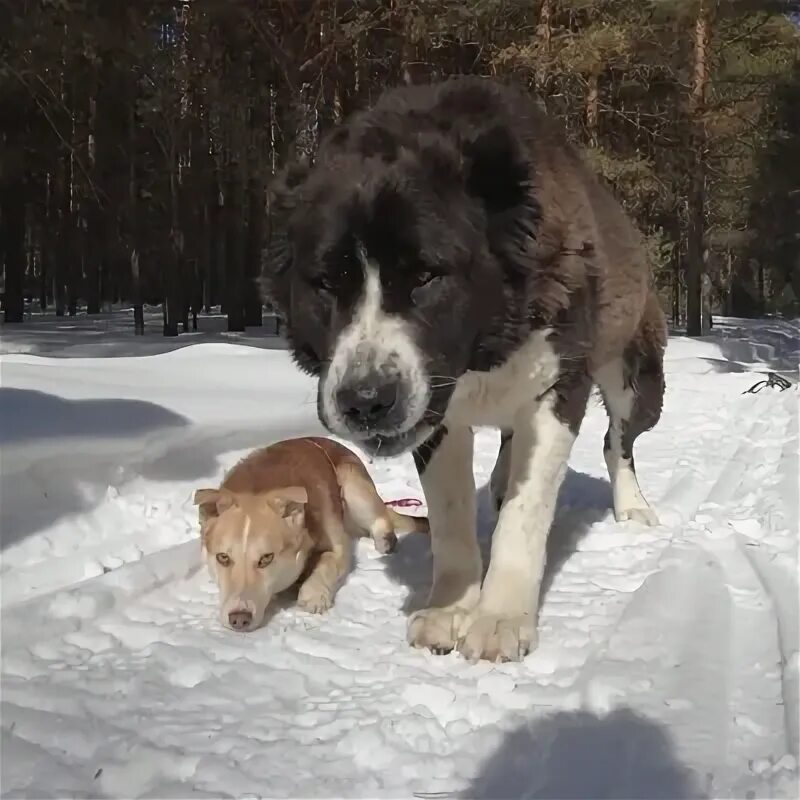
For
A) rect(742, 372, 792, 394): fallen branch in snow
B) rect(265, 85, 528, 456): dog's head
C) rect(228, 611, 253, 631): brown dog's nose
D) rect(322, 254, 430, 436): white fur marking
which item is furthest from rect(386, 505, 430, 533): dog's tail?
rect(742, 372, 792, 394): fallen branch in snow

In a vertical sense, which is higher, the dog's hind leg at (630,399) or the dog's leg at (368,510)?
the dog's hind leg at (630,399)

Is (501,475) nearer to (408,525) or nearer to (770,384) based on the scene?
(408,525)

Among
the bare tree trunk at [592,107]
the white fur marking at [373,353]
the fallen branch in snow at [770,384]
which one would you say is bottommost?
the fallen branch in snow at [770,384]

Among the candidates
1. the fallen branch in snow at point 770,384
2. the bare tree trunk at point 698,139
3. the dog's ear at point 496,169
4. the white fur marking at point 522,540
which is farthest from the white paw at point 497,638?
the bare tree trunk at point 698,139

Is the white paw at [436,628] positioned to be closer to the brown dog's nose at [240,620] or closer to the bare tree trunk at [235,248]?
the brown dog's nose at [240,620]

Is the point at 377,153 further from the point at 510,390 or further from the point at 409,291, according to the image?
the point at 510,390

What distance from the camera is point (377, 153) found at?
2.47 meters

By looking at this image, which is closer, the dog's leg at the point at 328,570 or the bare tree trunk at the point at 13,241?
the dog's leg at the point at 328,570

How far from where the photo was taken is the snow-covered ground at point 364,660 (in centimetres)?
183

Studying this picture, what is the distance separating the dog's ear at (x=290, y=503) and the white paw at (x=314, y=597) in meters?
0.29

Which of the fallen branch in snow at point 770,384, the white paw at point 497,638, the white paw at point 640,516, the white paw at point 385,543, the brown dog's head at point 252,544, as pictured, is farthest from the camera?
the fallen branch in snow at point 770,384

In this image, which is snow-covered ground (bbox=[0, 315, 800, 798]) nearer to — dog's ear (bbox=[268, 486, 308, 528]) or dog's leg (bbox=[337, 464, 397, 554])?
dog's leg (bbox=[337, 464, 397, 554])

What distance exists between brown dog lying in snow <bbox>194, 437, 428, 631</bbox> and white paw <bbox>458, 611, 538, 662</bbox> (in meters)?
0.66

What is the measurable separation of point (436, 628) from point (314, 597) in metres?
0.58
